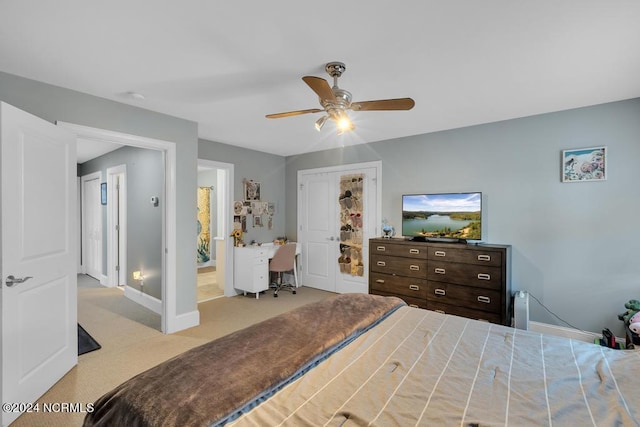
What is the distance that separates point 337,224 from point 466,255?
88.7 inches

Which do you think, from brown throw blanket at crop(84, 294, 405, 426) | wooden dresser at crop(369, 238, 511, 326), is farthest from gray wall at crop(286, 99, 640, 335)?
brown throw blanket at crop(84, 294, 405, 426)

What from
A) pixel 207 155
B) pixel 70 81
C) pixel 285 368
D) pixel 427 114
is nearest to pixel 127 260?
pixel 207 155

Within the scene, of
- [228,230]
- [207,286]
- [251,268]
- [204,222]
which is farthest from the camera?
[204,222]

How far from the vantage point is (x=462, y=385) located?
4.07 feet

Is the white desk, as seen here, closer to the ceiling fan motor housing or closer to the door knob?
the door knob

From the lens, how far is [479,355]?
1504 millimetres

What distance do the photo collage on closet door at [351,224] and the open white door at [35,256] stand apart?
3.51 meters

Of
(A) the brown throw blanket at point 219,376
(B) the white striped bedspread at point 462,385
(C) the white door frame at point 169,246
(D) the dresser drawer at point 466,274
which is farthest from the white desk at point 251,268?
(B) the white striped bedspread at point 462,385

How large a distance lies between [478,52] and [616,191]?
223 cm

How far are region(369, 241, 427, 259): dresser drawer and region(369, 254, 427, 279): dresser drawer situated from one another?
52 millimetres

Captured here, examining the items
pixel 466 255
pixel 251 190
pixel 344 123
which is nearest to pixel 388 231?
pixel 466 255

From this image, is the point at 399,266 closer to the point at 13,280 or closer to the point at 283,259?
the point at 283,259

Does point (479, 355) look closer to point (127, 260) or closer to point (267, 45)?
point (267, 45)

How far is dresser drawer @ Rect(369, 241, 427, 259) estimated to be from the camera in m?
3.64
